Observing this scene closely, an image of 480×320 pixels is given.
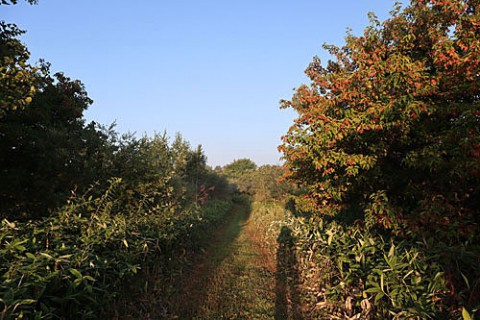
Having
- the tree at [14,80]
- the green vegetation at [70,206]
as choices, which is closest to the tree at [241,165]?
the green vegetation at [70,206]

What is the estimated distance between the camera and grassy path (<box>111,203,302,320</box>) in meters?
4.48

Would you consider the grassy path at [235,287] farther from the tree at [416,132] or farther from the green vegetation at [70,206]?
the tree at [416,132]

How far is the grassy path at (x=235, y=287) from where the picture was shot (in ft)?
14.7

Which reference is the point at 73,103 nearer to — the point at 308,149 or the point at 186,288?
the point at 186,288

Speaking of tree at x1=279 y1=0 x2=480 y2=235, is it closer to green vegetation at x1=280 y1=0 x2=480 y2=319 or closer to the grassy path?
green vegetation at x1=280 y1=0 x2=480 y2=319

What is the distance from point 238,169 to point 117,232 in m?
84.2

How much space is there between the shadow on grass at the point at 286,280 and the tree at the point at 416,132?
6.88 ft

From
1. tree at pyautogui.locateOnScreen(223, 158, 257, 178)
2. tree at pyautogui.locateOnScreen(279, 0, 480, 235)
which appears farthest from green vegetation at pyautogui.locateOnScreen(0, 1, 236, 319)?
tree at pyautogui.locateOnScreen(223, 158, 257, 178)

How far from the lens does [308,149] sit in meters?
5.06

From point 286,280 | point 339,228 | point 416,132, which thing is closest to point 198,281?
point 286,280

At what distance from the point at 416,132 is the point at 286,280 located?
4344 mm

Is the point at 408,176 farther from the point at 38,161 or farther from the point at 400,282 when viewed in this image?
the point at 38,161

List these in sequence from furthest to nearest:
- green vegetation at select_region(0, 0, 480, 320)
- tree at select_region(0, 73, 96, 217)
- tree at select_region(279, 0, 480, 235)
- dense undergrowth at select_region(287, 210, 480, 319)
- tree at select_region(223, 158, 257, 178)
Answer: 1. tree at select_region(223, 158, 257, 178)
2. tree at select_region(0, 73, 96, 217)
3. tree at select_region(279, 0, 480, 235)
4. green vegetation at select_region(0, 0, 480, 320)
5. dense undergrowth at select_region(287, 210, 480, 319)

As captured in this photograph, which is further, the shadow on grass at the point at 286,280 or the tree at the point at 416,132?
the shadow on grass at the point at 286,280
